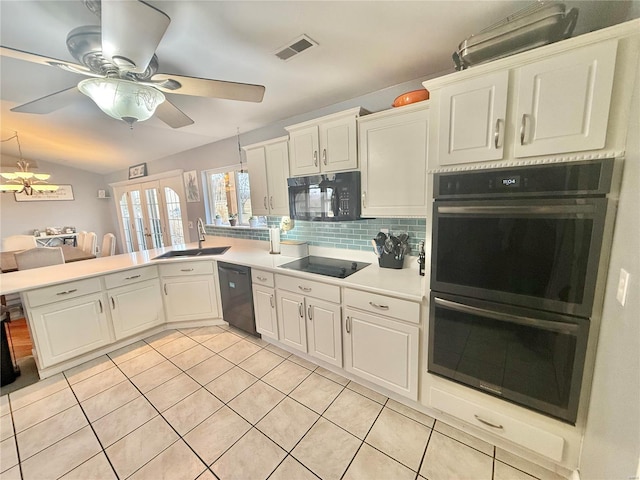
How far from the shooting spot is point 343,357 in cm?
202

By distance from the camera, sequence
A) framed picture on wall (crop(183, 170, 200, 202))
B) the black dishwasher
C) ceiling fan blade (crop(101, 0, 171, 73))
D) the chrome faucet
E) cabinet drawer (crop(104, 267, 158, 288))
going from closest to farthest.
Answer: ceiling fan blade (crop(101, 0, 171, 73)), cabinet drawer (crop(104, 267, 158, 288)), the black dishwasher, the chrome faucet, framed picture on wall (crop(183, 170, 200, 202))

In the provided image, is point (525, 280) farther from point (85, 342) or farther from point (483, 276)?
point (85, 342)

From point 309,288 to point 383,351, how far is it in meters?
0.74

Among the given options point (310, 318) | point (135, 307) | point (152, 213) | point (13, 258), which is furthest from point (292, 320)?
point (13, 258)

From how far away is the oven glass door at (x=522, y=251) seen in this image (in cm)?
111

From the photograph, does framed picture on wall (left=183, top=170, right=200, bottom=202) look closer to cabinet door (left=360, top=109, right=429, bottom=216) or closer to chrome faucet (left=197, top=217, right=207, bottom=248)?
chrome faucet (left=197, top=217, right=207, bottom=248)

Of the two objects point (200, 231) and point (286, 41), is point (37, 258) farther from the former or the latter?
point (286, 41)

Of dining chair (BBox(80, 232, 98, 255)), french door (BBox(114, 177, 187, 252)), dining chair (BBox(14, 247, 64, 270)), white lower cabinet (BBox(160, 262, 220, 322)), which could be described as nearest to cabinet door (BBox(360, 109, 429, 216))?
white lower cabinet (BBox(160, 262, 220, 322))

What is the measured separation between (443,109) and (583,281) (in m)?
1.06

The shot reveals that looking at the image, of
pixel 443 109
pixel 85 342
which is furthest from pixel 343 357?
pixel 85 342

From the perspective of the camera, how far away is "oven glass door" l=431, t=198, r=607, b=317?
1107 millimetres

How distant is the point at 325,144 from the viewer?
217cm

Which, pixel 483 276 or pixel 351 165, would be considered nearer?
pixel 483 276

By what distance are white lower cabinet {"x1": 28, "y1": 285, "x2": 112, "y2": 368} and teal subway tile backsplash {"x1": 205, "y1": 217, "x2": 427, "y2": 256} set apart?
5.84 feet
